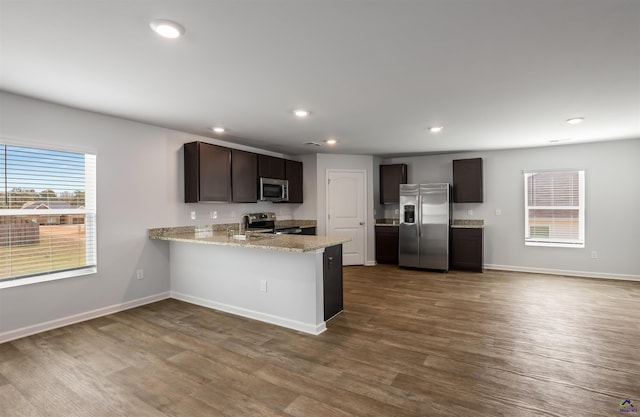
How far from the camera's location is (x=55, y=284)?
10.8 feet

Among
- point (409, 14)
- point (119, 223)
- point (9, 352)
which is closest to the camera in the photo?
point (409, 14)

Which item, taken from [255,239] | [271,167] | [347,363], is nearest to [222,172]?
[271,167]

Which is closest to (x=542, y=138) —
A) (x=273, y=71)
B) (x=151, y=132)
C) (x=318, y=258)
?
(x=318, y=258)

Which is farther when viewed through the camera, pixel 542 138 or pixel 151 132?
pixel 542 138

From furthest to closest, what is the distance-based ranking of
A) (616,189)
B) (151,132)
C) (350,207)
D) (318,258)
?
(350,207) → (616,189) → (151,132) → (318,258)

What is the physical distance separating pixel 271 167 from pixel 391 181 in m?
2.60

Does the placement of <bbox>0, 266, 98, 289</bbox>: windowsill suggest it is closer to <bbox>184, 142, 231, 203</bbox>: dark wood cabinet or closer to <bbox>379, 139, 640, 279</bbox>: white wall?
<bbox>184, 142, 231, 203</bbox>: dark wood cabinet

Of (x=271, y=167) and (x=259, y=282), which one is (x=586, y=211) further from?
(x=259, y=282)

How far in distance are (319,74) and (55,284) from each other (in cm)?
337

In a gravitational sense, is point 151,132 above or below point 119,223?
above

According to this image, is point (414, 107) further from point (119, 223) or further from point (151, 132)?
point (119, 223)

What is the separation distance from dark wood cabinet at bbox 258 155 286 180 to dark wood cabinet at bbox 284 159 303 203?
0.50 ft

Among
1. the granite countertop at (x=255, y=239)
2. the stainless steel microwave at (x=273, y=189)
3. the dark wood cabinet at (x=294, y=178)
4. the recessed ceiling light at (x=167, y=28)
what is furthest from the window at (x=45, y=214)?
the dark wood cabinet at (x=294, y=178)

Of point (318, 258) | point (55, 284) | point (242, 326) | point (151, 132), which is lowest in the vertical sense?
point (242, 326)
